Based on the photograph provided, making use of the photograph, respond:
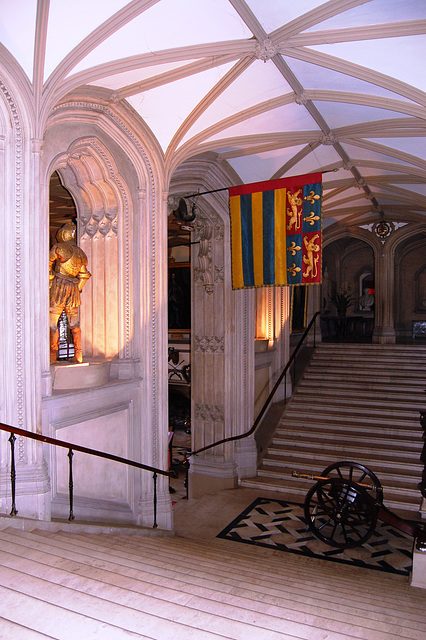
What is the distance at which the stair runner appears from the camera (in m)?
2.29

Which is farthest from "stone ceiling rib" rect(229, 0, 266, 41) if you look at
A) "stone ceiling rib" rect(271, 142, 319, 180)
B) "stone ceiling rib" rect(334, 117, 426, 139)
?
"stone ceiling rib" rect(271, 142, 319, 180)

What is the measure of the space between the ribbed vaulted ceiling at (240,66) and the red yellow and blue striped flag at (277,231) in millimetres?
855

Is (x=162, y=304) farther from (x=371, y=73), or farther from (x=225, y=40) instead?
(x=371, y=73)

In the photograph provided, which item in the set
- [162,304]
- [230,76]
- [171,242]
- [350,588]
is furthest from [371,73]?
[171,242]

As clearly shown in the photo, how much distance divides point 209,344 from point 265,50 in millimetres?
4814

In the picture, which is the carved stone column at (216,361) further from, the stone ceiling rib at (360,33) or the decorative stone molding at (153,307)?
the stone ceiling rib at (360,33)

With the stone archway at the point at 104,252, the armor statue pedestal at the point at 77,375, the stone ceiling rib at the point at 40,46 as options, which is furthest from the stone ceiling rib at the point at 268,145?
the armor statue pedestal at the point at 77,375

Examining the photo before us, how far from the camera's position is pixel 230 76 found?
197 inches

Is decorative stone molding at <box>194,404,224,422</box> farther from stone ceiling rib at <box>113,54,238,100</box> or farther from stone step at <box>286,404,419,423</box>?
stone ceiling rib at <box>113,54,238,100</box>

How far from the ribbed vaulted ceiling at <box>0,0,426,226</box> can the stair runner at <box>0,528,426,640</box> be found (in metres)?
3.30

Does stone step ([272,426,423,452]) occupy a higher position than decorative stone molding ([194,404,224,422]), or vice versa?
decorative stone molding ([194,404,224,422])

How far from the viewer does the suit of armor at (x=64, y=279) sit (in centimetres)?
492

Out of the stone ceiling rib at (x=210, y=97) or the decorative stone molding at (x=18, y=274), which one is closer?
the decorative stone molding at (x=18, y=274)

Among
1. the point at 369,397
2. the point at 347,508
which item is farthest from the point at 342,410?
the point at 347,508
